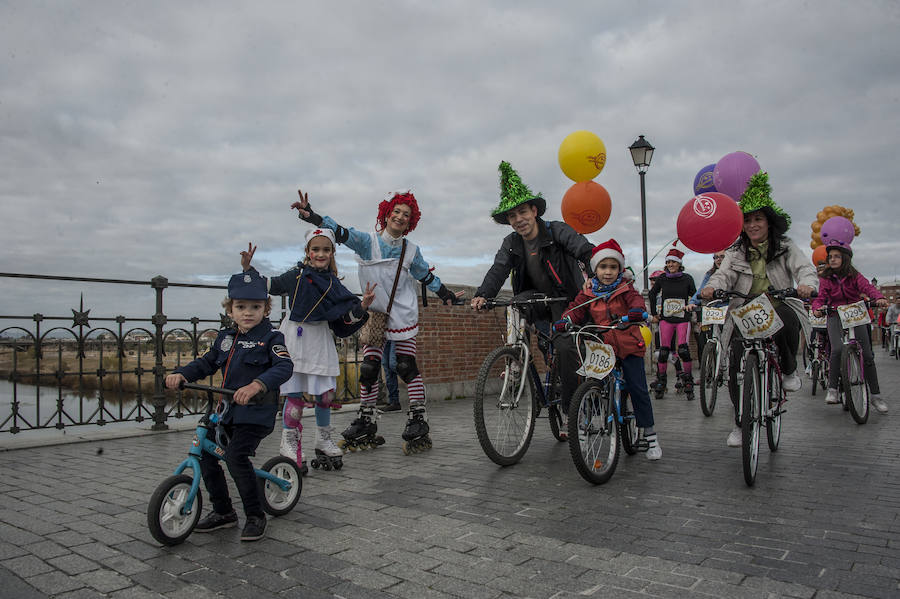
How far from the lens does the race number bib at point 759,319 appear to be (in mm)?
4848

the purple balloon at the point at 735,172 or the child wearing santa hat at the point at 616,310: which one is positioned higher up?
the purple balloon at the point at 735,172

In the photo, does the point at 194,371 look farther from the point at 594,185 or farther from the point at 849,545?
the point at 594,185

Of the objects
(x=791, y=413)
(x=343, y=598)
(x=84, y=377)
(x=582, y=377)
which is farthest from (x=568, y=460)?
(x=84, y=377)

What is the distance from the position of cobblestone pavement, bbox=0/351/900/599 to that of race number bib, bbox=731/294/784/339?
1.00 m

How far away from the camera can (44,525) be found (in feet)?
11.6

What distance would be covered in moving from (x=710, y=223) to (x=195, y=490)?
465cm

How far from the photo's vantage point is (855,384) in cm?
719

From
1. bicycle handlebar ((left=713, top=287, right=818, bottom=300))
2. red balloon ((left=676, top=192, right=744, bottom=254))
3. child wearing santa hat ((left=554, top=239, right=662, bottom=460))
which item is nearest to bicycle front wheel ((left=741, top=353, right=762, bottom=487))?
bicycle handlebar ((left=713, top=287, right=818, bottom=300))

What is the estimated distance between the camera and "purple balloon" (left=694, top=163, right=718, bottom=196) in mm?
8406

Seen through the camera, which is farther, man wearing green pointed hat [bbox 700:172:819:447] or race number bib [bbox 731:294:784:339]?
man wearing green pointed hat [bbox 700:172:819:447]

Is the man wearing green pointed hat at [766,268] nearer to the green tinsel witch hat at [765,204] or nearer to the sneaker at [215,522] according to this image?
the green tinsel witch hat at [765,204]

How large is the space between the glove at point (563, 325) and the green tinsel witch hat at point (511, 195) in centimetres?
112

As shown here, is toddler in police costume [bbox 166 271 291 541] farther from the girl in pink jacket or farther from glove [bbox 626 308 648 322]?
the girl in pink jacket

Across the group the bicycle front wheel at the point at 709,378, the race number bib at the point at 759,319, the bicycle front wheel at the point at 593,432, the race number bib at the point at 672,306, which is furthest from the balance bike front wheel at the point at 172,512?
the race number bib at the point at 672,306
